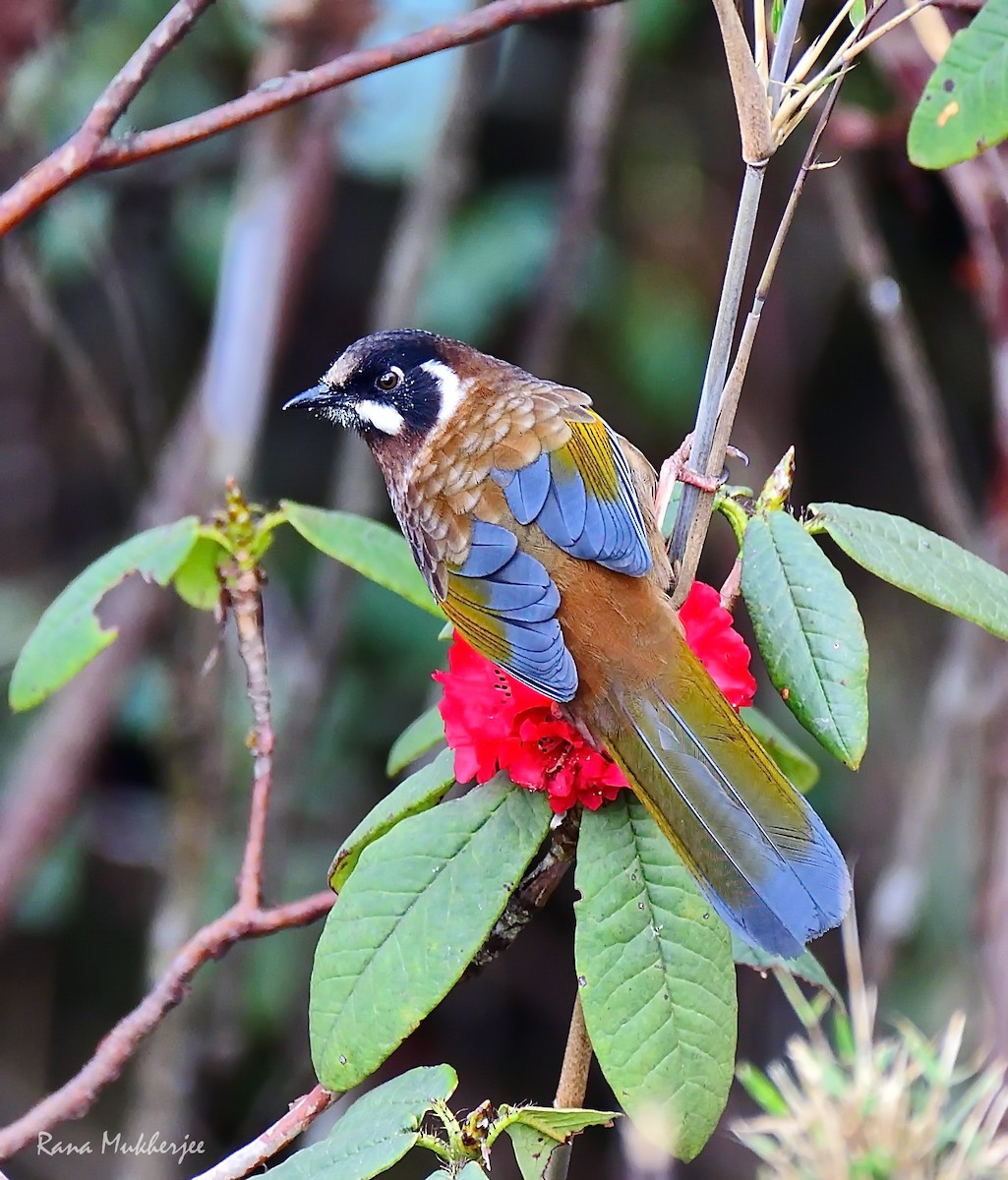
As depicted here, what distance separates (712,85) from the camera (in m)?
5.03

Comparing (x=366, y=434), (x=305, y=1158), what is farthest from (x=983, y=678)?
(x=305, y=1158)

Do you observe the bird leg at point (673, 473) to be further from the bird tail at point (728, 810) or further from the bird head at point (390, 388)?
the bird head at point (390, 388)

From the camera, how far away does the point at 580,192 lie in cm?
448

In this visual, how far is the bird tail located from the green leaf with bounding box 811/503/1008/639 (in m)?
0.31

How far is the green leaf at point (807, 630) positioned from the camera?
63.9 inches

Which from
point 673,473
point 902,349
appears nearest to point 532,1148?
point 673,473

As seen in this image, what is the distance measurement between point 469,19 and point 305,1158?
56.9 inches

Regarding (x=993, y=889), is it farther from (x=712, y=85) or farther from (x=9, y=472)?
(x=9, y=472)

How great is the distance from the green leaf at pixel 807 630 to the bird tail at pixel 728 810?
0.20m

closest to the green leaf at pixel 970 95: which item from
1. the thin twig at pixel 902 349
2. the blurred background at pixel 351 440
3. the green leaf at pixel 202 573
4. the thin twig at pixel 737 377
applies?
the thin twig at pixel 737 377

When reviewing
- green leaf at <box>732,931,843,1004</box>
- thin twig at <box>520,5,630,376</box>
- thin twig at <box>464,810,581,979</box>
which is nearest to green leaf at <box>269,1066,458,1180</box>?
thin twig at <box>464,810,581,979</box>

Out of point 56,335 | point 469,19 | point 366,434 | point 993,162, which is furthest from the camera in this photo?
point 56,335

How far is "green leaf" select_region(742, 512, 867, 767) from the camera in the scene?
1.62 m

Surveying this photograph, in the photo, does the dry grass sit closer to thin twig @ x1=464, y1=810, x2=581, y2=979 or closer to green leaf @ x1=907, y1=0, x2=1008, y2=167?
thin twig @ x1=464, y1=810, x2=581, y2=979
